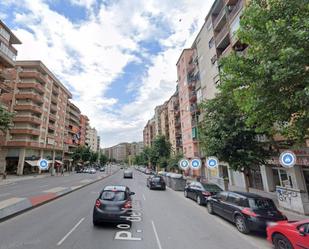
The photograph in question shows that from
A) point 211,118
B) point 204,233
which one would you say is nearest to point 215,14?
point 211,118

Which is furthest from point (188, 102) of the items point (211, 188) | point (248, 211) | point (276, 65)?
point (276, 65)

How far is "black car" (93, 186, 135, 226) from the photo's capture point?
7.96 meters

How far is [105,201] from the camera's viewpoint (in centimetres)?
834

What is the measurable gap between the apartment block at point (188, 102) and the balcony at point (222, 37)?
1152 centimetres

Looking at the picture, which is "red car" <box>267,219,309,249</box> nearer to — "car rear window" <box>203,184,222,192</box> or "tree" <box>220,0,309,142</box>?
"tree" <box>220,0,309,142</box>

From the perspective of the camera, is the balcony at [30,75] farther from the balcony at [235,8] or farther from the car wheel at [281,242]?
the car wheel at [281,242]

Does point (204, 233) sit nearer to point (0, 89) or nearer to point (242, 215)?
point (242, 215)

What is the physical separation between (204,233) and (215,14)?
1125 inches

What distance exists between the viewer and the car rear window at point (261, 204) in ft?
27.7

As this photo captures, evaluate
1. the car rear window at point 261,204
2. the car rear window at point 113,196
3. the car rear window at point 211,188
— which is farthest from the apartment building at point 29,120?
the car rear window at point 261,204

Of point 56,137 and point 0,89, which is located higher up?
point 0,89

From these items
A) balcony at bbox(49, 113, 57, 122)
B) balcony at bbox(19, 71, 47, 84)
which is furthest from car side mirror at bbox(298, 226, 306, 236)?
balcony at bbox(49, 113, 57, 122)

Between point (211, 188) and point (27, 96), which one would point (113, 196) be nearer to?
point (211, 188)

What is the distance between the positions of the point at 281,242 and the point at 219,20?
2577 cm
